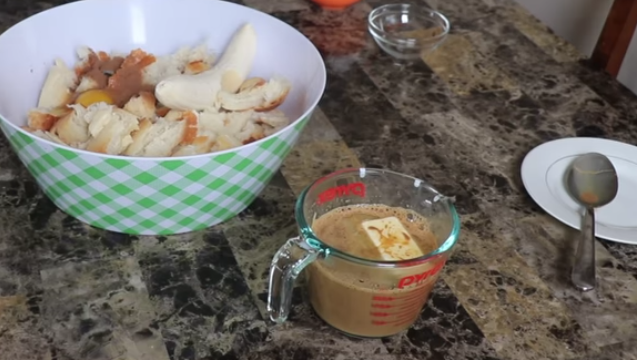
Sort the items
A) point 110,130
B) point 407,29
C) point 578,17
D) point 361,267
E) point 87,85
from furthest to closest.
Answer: point 578,17, point 407,29, point 87,85, point 110,130, point 361,267

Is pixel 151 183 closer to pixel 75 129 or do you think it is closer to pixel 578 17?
pixel 75 129

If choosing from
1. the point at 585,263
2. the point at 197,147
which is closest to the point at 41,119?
the point at 197,147

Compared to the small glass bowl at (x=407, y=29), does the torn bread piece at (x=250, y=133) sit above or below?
above

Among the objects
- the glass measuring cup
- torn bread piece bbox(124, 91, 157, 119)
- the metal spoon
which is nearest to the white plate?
the metal spoon

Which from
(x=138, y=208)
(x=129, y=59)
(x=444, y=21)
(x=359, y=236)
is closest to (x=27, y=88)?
(x=129, y=59)

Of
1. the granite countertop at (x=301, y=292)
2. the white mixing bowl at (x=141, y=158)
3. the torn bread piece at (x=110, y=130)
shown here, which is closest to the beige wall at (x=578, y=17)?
the granite countertop at (x=301, y=292)

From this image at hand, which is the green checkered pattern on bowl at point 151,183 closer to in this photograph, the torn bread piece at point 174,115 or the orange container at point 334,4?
the torn bread piece at point 174,115
